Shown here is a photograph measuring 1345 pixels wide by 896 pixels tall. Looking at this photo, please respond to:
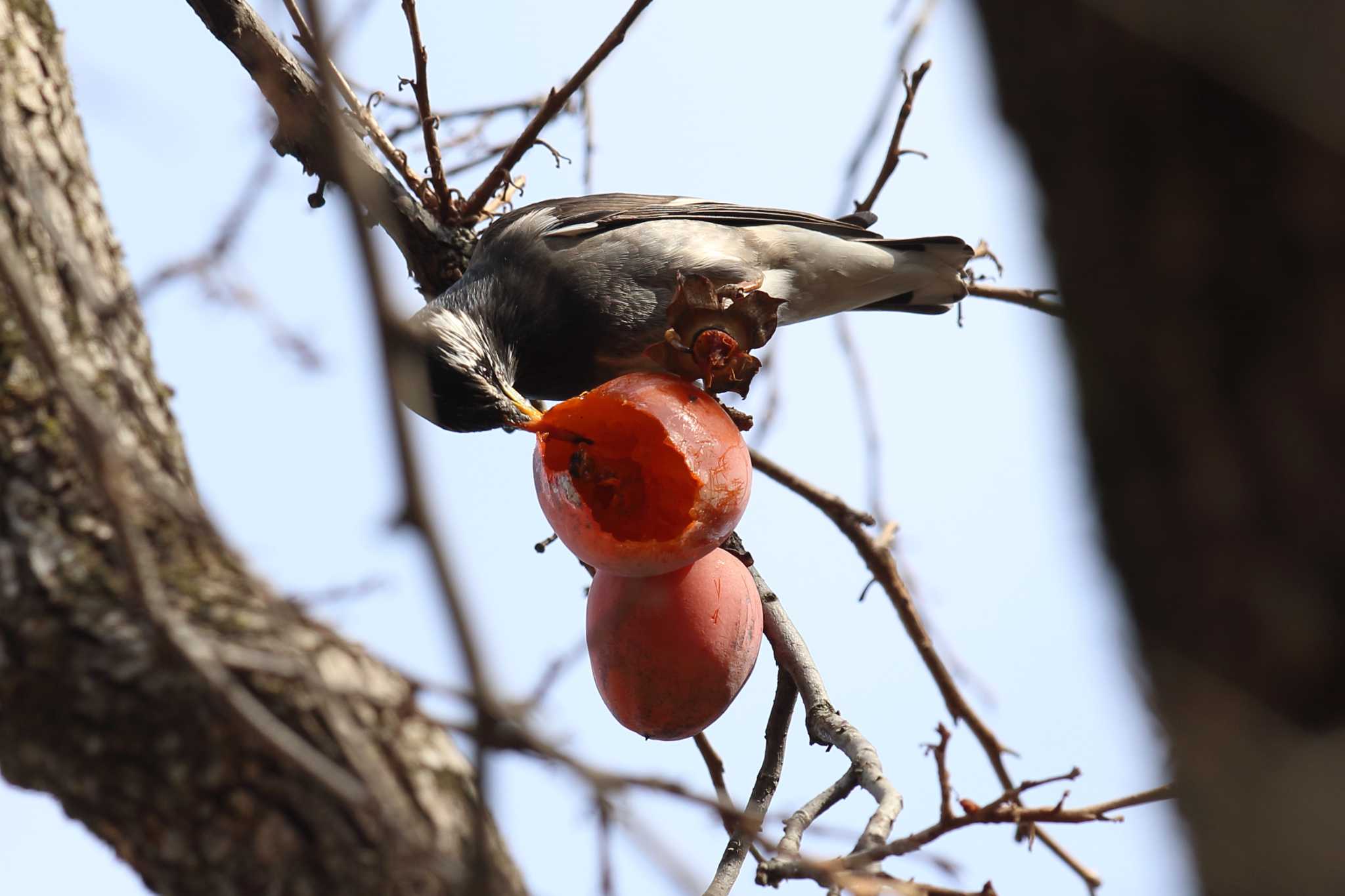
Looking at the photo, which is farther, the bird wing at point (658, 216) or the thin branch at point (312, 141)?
the bird wing at point (658, 216)

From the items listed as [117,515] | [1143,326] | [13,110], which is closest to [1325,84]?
[1143,326]

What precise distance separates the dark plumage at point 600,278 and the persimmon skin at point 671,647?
3.92ft

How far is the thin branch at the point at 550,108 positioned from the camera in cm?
342

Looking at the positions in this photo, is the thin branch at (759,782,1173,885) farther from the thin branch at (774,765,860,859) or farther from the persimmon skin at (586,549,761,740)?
the persimmon skin at (586,549,761,740)

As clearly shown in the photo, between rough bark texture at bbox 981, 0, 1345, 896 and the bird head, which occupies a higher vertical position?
the bird head

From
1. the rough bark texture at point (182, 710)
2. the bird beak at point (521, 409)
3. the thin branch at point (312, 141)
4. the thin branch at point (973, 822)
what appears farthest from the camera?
the bird beak at point (521, 409)

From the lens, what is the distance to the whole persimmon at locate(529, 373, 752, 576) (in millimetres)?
2801

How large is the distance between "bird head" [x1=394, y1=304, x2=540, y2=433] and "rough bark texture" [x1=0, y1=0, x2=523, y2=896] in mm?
2225

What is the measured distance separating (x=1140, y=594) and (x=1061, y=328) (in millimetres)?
250

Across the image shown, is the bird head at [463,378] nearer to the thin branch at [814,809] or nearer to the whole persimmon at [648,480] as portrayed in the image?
the whole persimmon at [648,480]

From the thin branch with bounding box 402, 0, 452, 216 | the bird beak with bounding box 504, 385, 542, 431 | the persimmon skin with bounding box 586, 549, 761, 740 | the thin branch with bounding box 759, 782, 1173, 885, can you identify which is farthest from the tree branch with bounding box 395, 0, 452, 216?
the thin branch with bounding box 759, 782, 1173, 885

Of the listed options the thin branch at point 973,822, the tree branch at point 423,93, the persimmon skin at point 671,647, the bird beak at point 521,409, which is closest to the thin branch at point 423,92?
the tree branch at point 423,93

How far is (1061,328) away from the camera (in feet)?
3.51

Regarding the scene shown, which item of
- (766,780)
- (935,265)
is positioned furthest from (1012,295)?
(766,780)
